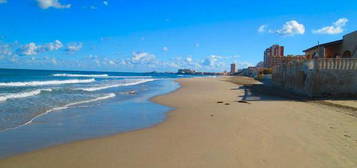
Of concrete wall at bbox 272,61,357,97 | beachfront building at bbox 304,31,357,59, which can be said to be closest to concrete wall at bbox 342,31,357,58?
beachfront building at bbox 304,31,357,59

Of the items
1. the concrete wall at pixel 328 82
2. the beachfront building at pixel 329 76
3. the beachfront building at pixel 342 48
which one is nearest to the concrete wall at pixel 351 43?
the beachfront building at pixel 342 48

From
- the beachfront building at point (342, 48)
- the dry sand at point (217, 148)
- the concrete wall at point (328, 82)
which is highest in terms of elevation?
the beachfront building at point (342, 48)

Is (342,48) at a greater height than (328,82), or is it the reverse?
(342,48)

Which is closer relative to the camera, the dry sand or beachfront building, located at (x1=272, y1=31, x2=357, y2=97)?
the dry sand

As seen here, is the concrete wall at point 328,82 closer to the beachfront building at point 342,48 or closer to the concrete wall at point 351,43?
the beachfront building at point 342,48

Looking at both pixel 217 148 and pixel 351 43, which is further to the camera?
pixel 351 43

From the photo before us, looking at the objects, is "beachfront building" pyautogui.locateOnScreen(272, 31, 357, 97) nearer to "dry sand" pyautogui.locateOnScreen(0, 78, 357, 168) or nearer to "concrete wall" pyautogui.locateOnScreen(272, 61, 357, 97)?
"concrete wall" pyautogui.locateOnScreen(272, 61, 357, 97)

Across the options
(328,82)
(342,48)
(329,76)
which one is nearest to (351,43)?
(342,48)

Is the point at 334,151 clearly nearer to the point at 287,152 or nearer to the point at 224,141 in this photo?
the point at 287,152

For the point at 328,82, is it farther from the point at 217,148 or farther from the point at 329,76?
the point at 217,148

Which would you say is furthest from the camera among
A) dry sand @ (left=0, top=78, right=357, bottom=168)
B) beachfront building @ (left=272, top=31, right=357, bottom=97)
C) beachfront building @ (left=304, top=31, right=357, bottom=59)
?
beachfront building @ (left=304, top=31, right=357, bottom=59)

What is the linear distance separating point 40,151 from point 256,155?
163 inches

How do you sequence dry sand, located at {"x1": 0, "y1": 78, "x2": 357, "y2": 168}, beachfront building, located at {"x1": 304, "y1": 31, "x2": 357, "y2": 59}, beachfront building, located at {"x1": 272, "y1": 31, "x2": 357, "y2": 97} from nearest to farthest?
dry sand, located at {"x1": 0, "y1": 78, "x2": 357, "y2": 168} < beachfront building, located at {"x1": 272, "y1": 31, "x2": 357, "y2": 97} < beachfront building, located at {"x1": 304, "y1": 31, "x2": 357, "y2": 59}

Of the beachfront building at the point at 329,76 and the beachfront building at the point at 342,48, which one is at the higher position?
the beachfront building at the point at 342,48
